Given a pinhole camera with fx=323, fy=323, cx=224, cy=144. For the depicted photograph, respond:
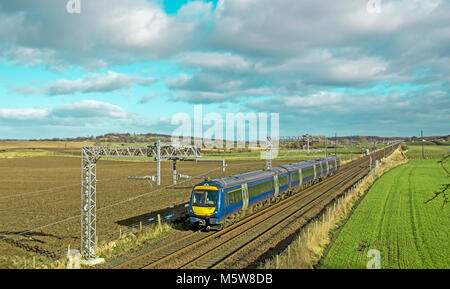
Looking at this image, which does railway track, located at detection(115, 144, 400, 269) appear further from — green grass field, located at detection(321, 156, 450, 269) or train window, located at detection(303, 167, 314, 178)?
train window, located at detection(303, 167, 314, 178)

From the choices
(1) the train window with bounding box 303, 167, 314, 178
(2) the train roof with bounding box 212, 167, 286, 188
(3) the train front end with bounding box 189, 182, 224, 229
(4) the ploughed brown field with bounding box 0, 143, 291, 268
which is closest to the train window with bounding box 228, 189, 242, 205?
(2) the train roof with bounding box 212, 167, 286, 188

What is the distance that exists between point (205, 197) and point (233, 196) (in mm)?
2292

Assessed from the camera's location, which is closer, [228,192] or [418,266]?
[418,266]

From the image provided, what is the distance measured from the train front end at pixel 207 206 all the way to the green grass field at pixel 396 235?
7.31m

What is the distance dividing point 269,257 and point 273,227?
5881 millimetres

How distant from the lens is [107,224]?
88.3ft

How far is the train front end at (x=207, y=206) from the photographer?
68.9 ft

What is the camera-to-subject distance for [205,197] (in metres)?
21.5

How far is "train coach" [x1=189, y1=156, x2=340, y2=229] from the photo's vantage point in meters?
21.2

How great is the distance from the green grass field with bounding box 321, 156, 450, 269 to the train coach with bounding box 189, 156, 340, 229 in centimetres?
709

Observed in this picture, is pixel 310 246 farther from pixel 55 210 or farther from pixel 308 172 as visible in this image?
pixel 55 210
